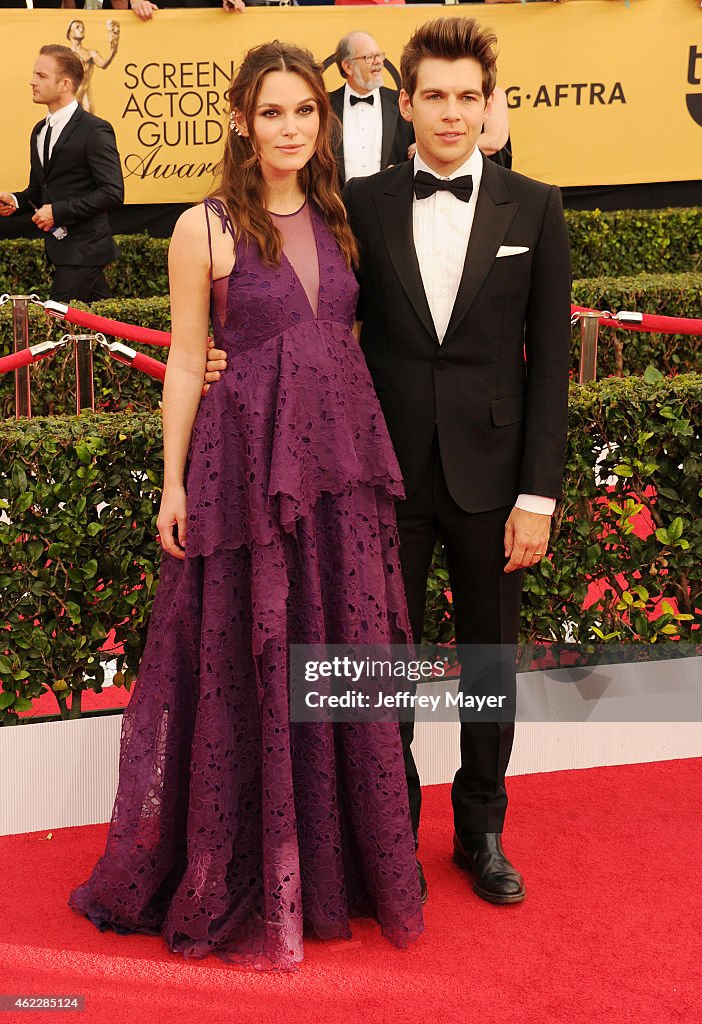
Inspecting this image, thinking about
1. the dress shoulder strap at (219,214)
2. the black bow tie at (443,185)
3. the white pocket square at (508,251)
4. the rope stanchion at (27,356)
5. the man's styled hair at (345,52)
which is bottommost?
the rope stanchion at (27,356)

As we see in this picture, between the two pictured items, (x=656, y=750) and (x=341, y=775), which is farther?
(x=656, y=750)

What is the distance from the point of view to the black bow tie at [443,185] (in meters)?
2.93

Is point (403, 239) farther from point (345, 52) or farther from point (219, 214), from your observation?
point (345, 52)

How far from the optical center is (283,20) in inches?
368

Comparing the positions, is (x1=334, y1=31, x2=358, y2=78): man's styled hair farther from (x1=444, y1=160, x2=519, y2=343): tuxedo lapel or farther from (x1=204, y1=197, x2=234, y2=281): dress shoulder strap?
(x1=204, y1=197, x2=234, y2=281): dress shoulder strap

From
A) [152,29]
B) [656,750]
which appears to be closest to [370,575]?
[656,750]

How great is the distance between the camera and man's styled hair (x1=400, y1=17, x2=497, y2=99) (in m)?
2.80

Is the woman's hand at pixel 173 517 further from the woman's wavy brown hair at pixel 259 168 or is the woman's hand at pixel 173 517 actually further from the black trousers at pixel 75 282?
the black trousers at pixel 75 282

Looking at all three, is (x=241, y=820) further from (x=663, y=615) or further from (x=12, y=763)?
(x=663, y=615)

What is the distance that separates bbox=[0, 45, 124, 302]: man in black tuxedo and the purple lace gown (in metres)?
4.94

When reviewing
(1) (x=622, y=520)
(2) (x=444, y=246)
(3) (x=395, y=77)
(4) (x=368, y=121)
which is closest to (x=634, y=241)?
(3) (x=395, y=77)

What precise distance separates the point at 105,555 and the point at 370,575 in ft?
3.31

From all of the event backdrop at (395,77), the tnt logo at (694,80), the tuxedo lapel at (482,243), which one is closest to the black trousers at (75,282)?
the event backdrop at (395,77)

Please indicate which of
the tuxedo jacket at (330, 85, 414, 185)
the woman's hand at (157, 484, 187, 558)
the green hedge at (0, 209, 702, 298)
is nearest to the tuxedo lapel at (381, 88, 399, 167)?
the tuxedo jacket at (330, 85, 414, 185)
